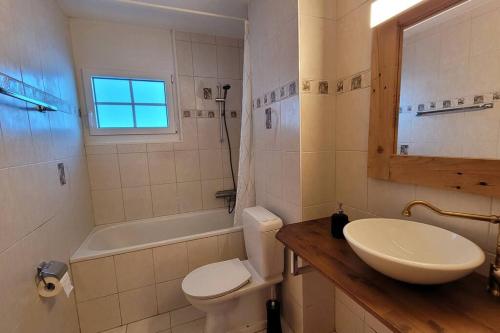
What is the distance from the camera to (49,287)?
1.05m

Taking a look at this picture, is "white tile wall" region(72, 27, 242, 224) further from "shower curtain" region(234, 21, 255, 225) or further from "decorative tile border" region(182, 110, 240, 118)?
"shower curtain" region(234, 21, 255, 225)

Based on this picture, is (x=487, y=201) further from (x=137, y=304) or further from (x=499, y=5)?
(x=137, y=304)

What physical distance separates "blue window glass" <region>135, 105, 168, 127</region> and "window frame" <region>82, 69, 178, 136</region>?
0.05m

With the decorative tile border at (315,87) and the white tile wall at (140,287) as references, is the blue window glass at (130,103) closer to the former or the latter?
the white tile wall at (140,287)

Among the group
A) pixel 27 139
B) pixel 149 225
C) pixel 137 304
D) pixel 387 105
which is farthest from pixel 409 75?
pixel 149 225

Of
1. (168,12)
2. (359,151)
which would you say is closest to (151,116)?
(168,12)

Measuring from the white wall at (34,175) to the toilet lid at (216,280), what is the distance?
2.30ft

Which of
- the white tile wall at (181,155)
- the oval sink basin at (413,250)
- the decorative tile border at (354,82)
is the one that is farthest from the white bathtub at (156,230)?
the decorative tile border at (354,82)

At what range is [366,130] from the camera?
3.75 ft

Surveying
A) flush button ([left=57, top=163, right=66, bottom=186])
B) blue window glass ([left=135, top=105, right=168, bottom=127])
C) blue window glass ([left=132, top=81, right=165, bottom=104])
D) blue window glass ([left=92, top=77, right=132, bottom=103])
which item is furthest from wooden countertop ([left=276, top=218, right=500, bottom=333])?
blue window glass ([left=92, top=77, right=132, bottom=103])

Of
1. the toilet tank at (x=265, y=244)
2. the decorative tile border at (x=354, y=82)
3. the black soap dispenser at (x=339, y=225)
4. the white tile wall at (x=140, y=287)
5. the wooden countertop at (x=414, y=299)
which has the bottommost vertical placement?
the white tile wall at (x=140, y=287)

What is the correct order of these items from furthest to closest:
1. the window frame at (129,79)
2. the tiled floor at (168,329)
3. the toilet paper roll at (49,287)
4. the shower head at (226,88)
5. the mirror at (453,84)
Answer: the shower head at (226,88) < the window frame at (129,79) < the tiled floor at (168,329) < the toilet paper roll at (49,287) < the mirror at (453,84)

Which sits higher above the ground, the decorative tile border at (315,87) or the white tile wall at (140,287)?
the decorative tile border at (315,87)

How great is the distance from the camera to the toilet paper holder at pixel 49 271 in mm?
1033
